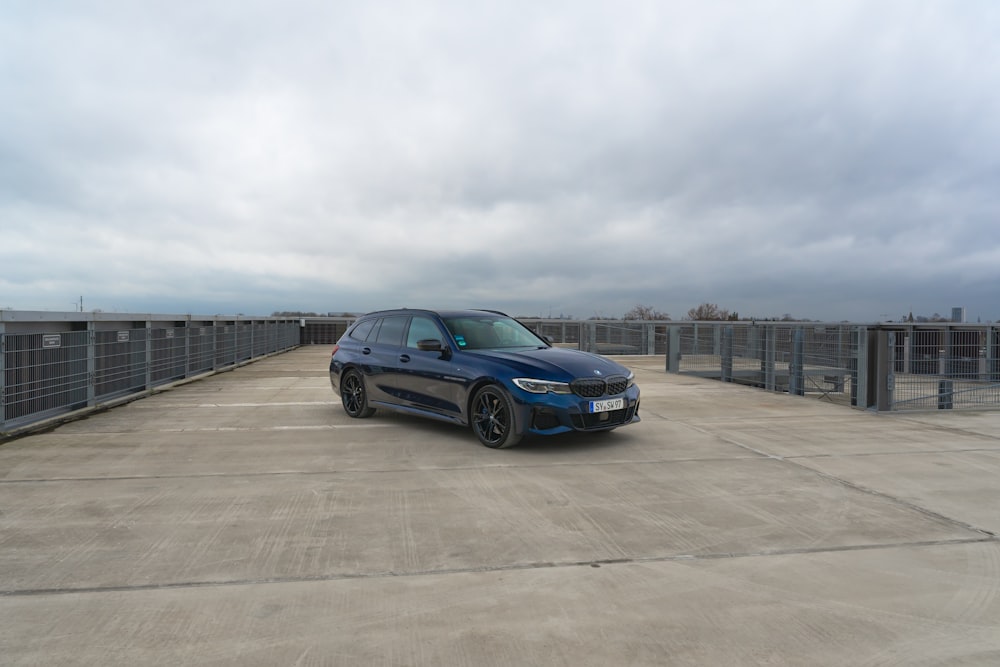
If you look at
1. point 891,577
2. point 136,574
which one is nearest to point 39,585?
point 136,574

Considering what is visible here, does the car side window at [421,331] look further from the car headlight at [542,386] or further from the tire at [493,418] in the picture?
the car headlight at [542,386]

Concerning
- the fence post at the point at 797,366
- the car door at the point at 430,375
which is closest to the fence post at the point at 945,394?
the fence post at the point at 797,366

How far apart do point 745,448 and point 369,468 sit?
12.5 feet

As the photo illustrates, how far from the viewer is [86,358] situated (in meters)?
9.23

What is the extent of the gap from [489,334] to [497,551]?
4.15 metres

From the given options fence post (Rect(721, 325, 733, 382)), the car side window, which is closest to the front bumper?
the car side window

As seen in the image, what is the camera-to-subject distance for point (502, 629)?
2.96 metres

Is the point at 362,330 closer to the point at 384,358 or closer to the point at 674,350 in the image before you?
the point at 384,358

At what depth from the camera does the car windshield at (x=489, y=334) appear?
757cm

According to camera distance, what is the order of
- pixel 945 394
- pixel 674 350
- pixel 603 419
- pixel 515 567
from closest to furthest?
pixel 515 567 → pixel 603 419 → pixel 945 394 → pixel 674 350

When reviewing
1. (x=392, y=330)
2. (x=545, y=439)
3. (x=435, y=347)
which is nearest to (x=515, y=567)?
(x=545, y=439)

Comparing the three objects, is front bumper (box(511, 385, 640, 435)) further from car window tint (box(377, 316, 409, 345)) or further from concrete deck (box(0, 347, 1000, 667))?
car window tint (box(377, 316, 409, 345))

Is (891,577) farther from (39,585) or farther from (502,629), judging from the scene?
(39,585)

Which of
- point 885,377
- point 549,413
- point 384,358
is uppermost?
point 384,358
